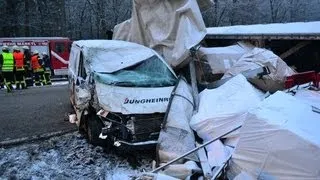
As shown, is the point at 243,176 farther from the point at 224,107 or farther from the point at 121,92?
the point at 121,92

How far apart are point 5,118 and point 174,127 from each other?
179 inches

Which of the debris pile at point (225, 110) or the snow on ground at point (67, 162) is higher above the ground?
the debris pile at point (225, 110)

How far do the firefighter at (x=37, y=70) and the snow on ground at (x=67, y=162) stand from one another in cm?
1007

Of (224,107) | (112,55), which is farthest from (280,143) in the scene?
(112,55)

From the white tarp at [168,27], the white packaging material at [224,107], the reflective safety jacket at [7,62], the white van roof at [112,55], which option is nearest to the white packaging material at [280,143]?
the white packaging material at [224,107]

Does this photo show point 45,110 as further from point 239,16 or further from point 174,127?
point 239,16

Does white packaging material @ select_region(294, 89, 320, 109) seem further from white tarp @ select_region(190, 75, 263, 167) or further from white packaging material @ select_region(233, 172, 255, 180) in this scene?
white packaging material @ select_region(233, 172, 255, 180)

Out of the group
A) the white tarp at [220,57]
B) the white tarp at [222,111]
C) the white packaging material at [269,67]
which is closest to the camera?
the white tarp at [222,111]

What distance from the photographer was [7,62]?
14.6 meters

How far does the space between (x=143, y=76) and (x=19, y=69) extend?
9335 mm

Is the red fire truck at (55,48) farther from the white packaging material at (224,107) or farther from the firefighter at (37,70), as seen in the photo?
the white packaging material at (224,107)

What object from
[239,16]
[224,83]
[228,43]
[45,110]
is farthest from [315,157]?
[239,16]

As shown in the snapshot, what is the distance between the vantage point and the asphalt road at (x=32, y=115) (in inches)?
314

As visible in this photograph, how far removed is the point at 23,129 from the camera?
8109 millimetres
